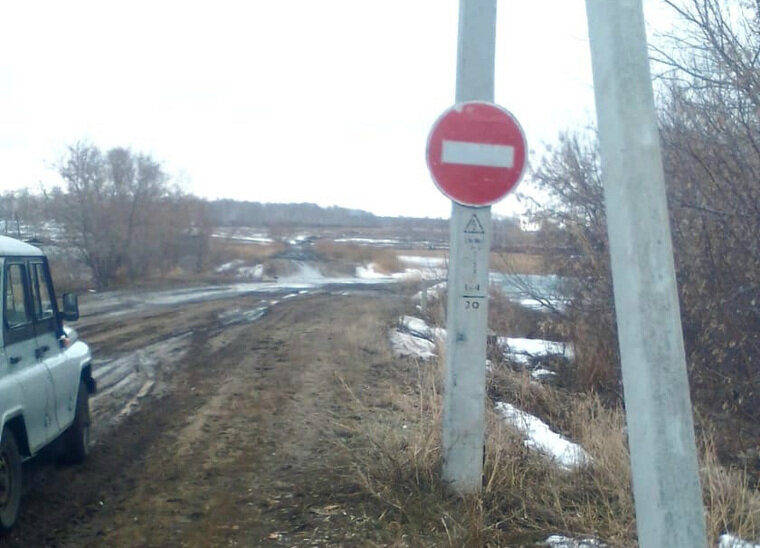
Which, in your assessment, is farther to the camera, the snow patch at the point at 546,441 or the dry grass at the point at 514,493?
the snow patch at the point at 546,441

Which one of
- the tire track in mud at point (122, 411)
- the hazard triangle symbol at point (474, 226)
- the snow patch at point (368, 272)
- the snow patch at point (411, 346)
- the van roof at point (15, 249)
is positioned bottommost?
the snow patch at point (368, 272)

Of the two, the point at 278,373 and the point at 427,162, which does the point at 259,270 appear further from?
the point at 427,162

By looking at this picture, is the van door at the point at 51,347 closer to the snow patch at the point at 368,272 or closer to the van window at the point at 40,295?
the van window at the point at 40,295

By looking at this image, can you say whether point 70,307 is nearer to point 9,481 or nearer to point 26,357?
point 26,357

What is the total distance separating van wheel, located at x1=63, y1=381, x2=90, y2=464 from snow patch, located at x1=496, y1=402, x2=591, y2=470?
3.75 m

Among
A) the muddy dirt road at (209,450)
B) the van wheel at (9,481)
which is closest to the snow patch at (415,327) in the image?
the muddy dirt road at (209,450)

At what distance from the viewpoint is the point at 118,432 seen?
8.70 meters

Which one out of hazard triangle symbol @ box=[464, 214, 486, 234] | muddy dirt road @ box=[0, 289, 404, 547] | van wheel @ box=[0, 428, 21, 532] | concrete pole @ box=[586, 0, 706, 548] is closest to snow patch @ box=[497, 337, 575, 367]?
muddy dirt road @ box=[0, 289, 404, 547]

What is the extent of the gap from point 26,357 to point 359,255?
51.3 meters

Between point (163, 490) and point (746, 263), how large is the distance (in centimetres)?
614

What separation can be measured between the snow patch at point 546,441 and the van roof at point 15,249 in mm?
4222

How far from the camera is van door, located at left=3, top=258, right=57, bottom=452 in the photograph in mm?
6066

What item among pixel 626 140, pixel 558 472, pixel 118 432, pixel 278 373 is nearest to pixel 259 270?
pixel 278 373

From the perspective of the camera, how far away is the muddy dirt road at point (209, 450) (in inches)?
228
